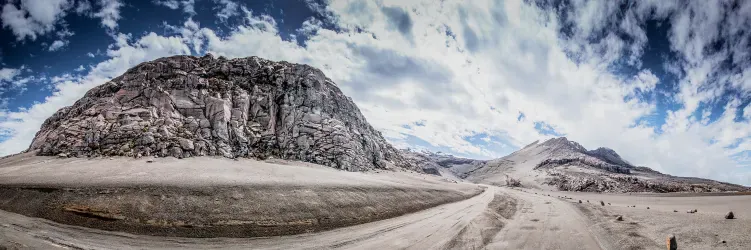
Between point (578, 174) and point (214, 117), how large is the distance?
11027 cm

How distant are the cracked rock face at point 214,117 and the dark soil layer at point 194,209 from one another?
1538cm

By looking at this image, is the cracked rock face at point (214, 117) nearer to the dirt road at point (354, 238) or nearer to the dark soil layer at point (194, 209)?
the dark soil layer at point (194, 209)

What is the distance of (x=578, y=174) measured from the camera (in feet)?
316

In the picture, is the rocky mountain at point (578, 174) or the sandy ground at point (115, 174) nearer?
the sandy ground at point (115, 174)

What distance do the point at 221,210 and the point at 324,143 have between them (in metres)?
31.8

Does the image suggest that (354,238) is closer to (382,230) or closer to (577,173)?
(382,230)

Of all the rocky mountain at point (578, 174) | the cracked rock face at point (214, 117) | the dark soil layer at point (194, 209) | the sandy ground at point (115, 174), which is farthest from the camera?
Result: the rocky mountain at point (578, 174)

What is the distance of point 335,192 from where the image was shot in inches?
920

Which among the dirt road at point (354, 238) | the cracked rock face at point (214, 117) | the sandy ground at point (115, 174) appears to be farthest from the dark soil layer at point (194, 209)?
the cracked rock face at point (214, 117)

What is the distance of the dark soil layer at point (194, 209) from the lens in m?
14.5

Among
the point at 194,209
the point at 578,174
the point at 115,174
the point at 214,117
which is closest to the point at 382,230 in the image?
the point at 194,209

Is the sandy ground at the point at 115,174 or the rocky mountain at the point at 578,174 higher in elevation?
the rocky mountain at the point at 578,174

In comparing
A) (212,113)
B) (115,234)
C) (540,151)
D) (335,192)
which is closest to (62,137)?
(212,113)

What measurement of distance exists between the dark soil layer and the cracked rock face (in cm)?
1538
